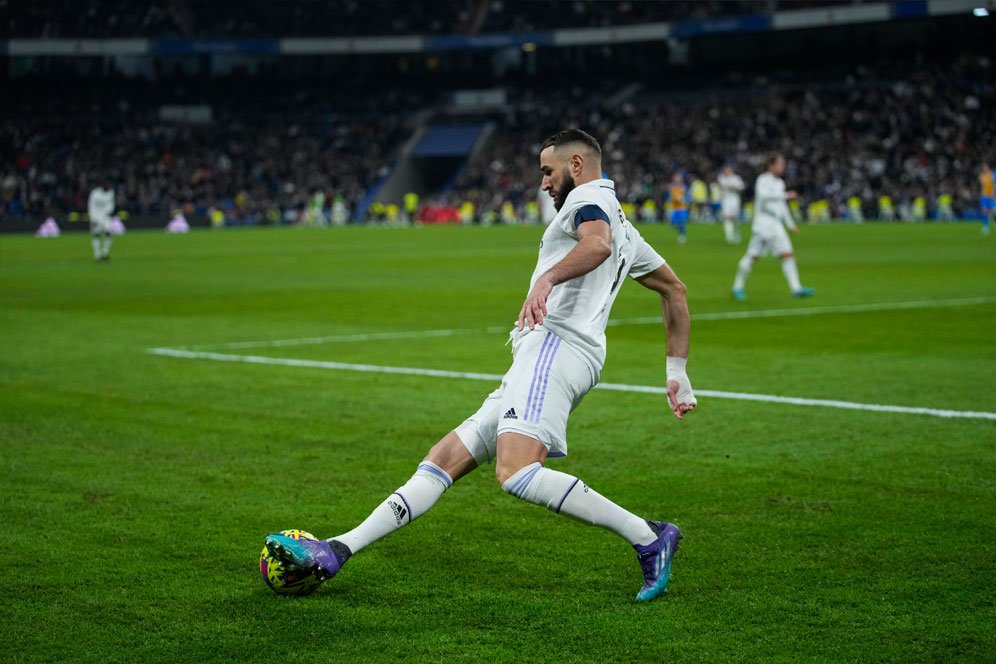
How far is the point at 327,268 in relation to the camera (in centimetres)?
2959

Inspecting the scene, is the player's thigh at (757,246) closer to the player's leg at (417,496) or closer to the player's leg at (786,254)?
the player's leg at (786,254)

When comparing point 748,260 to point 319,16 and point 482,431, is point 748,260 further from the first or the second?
point 319,16

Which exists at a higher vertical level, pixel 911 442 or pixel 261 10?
pixel 261 10

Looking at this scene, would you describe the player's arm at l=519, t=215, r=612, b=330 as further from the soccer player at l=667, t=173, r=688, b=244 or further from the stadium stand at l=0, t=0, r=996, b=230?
the stadium stand at l=0, t=0, r=996, b=230

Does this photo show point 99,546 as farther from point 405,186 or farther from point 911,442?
point 405,186

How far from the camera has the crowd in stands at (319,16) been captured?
75.2 m

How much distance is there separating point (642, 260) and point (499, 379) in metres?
6.10

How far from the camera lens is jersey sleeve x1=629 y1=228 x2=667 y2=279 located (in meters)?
5.80

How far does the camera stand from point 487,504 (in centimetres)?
709

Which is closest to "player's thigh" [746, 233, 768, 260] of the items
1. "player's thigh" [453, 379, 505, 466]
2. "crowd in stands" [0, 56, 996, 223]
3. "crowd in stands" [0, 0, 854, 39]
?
"player's thigh" [453, 379, 505, 466]

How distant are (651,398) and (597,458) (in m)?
2.54

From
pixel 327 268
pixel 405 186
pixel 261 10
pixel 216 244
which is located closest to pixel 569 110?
pixel 405 186

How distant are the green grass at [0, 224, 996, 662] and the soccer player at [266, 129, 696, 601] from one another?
0.25 metres

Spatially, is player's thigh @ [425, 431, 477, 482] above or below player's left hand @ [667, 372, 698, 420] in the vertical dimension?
below
